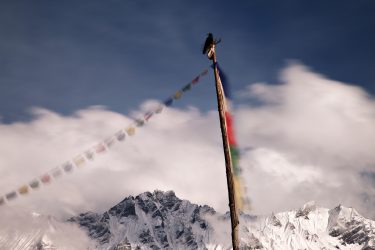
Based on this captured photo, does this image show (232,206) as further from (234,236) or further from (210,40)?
(210,40)

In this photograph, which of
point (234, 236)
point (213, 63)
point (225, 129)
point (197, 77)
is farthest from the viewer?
point (197, 77)

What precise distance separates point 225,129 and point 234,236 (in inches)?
118

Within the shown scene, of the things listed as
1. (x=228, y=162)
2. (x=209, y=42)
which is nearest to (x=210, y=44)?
(x=209, y=42)

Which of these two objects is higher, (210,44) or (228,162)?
(210,44)

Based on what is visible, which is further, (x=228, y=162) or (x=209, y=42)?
(x=209, y=42)

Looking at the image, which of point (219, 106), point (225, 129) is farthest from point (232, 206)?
point (219, 106)

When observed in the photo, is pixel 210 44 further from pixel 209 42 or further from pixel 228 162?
pixel 228 162

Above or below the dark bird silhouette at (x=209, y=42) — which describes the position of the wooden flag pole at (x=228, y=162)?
below

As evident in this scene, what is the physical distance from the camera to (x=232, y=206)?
38.2ft

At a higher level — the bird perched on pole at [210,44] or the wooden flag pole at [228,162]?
the bird perched on pole at [210,44]

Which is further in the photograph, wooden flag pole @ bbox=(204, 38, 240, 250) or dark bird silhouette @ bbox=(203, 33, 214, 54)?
dark bird silhouette @ bbox=(203, 33, 214, 54)

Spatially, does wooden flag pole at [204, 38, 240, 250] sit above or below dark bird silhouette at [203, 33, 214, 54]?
below

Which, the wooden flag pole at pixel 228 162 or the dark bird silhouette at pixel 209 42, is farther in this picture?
the dark bird silhouette at pixel 209 42

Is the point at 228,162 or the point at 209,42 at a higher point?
the point at 209,42
